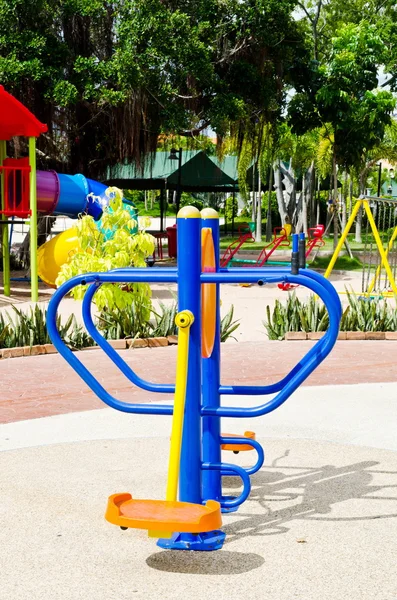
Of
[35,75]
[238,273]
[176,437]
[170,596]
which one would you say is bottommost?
[170,596]

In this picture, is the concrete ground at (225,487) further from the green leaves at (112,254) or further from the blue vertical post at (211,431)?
the green leaves at (112,254)

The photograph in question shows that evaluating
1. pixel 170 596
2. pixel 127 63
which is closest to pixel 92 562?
pixel 170 596

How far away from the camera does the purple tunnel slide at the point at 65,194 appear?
646 inches

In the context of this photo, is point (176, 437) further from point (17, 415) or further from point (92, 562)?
point (17, 415)

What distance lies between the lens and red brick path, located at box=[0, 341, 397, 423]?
684 centimetres

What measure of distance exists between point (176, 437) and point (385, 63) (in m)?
19.2

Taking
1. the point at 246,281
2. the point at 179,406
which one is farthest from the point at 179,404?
the point at 246,281

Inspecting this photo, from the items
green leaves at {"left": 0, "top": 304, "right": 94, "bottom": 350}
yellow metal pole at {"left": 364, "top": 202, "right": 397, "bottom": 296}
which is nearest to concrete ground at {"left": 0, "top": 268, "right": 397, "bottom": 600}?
green leaves at {"left": 0, "top": 304, "right": 94, "bottom": 350}

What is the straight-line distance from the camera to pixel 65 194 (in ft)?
54.7

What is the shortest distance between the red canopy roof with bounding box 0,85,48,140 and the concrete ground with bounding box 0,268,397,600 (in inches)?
287

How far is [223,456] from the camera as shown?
531 cm

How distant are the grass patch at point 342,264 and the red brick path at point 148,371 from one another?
1232 cm

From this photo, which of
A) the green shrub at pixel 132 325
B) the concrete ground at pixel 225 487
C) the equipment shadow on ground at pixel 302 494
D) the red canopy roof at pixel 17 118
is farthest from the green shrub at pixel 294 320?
the red canopy roof at pixel 17 118

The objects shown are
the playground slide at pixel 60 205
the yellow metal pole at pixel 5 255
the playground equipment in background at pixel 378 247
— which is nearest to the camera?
the playground equipment in background at pixel 378 247
